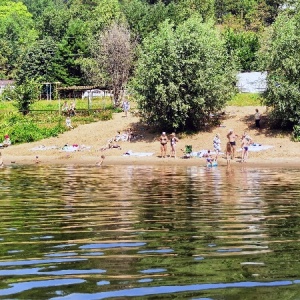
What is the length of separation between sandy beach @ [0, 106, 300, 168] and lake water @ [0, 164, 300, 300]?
17956 millimetres

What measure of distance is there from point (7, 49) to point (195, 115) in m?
63.3

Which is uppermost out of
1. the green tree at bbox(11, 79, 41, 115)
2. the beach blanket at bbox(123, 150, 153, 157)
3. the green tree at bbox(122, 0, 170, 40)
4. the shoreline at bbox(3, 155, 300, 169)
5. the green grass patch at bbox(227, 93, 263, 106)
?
the green tree at bbox(122, 0, 170, 40)

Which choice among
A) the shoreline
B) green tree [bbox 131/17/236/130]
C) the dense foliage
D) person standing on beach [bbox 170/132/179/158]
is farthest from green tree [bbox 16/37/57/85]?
person standing on beach [bbox 170/132/179/158]

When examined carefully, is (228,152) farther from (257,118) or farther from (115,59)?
(115,59)

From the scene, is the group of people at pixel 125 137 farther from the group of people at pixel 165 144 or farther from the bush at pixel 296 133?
the bush at pixel 296 133

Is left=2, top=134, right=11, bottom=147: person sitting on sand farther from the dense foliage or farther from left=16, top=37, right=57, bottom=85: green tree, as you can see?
left=16, top=37, right=57, bottom=85: green tree

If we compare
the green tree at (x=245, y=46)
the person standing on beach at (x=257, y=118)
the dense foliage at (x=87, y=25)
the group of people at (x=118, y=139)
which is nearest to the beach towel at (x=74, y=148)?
the group of people at (x=118, y=139)

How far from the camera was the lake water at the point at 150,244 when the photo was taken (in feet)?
22.4

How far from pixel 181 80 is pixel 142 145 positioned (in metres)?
4.80

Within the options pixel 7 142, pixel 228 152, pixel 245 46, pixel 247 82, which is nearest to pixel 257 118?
pixel 228 152

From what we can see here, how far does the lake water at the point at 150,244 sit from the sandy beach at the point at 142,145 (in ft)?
58.9

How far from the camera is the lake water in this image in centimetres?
682

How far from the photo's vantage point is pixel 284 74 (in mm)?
43188

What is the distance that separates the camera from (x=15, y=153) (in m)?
43.9
